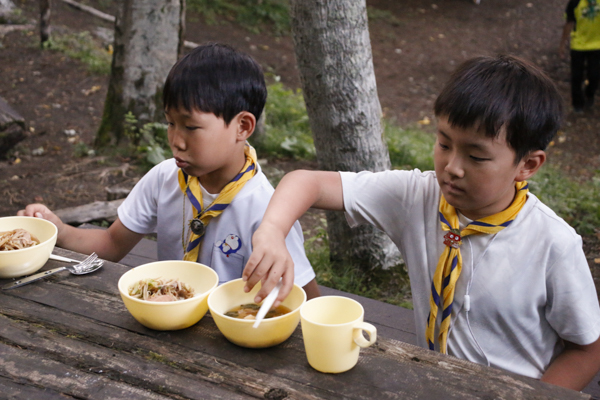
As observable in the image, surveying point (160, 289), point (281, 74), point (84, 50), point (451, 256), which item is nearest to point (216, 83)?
point (160, 289)

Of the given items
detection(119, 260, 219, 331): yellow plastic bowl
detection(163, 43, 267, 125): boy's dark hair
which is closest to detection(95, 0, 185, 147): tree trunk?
detection(163, 43, 267, 125): boy's dark hair

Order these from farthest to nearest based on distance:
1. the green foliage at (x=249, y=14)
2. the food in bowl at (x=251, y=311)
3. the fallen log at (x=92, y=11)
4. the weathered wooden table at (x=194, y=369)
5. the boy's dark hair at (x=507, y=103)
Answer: the green foliage at (x=249, y=14) → the fallen log at (x=92, y=11) → the boy's dark hair at (x=507, y=103) → the food in bowl at (x=251, y=311) → the weathered wooden table at (x=194, y=369)

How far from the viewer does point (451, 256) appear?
184 cm

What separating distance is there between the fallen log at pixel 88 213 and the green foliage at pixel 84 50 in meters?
4.24

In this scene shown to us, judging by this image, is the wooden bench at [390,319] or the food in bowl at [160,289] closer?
the food in bowl at [160,289]

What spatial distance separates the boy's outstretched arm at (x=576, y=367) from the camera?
1765 mm

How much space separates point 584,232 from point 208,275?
3.57m

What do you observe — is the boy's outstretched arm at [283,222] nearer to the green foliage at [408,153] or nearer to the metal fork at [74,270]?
the metal fork at [74,270]

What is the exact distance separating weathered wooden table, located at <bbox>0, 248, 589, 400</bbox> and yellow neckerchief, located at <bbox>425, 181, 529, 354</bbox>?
427mm

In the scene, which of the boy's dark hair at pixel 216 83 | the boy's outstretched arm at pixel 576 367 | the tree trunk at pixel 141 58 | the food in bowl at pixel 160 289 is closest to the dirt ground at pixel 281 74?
the tree trunk at pixel 141 58

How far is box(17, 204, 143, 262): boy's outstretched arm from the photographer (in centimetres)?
220

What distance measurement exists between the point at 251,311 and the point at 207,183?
84cm

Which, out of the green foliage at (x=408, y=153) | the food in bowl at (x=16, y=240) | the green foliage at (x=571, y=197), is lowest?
the green foliage at (x=571, y=197)

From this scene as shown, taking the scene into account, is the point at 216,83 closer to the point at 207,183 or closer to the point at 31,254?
the point at 207,183
